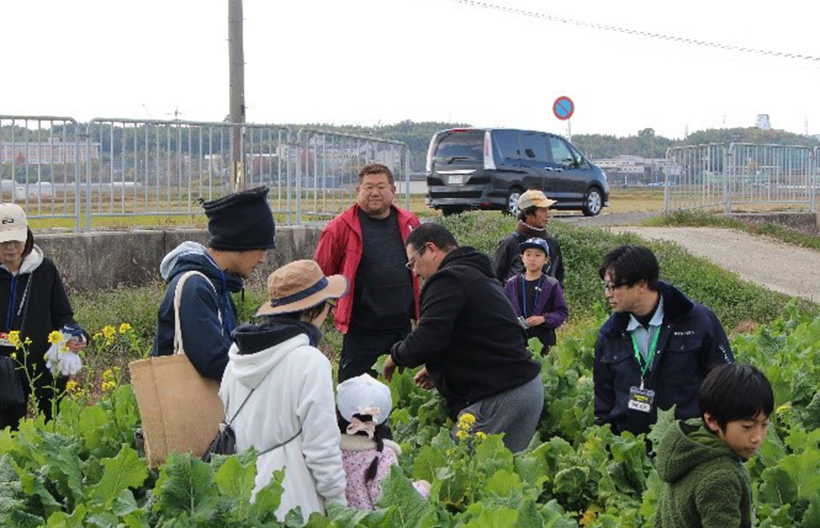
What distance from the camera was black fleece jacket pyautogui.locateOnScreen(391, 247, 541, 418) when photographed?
6309mm

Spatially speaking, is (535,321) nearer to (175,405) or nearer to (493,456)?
(493,456)

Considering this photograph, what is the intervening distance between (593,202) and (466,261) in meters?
21.5

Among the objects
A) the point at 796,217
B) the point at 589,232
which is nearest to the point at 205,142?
the point at 589,232

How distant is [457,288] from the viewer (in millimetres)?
6312

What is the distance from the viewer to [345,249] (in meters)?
8.23

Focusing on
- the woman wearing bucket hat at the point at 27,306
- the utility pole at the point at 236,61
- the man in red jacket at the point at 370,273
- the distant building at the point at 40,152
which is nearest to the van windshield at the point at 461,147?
the utility pole at the point at 236,61

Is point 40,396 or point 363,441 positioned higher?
point 363,441

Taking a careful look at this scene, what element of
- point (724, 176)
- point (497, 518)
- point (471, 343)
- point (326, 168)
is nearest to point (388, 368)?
point (471, 343)

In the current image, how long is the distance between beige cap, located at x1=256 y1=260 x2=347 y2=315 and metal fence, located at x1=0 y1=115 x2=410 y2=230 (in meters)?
8.55

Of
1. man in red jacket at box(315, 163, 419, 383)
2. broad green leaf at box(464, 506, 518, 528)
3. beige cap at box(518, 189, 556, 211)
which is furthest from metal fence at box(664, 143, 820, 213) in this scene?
broad green leaf at box(464, 506, 518, 528)

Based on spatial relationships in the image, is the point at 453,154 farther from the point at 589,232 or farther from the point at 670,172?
the point at 589,232

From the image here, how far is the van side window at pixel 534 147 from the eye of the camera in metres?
25.9

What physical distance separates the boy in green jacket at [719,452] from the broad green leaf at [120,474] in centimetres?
185

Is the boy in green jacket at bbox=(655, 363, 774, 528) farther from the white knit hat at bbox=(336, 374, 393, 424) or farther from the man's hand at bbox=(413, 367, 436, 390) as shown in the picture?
the man's hand at bbox=(413, 367, 436, 390)
